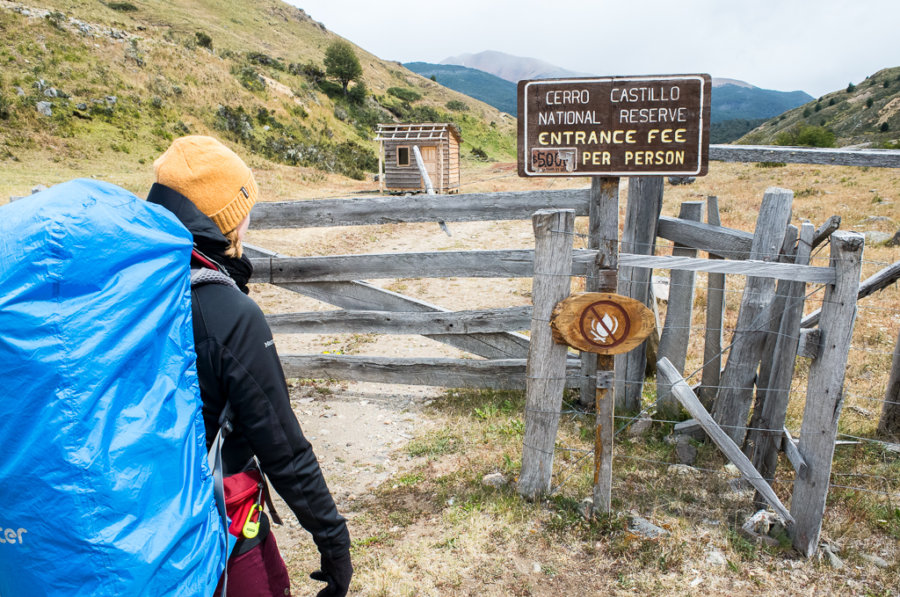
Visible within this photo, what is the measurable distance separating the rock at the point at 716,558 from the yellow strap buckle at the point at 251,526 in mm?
2630

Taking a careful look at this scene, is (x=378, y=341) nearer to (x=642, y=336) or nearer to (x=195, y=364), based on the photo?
(x=642, y=336)

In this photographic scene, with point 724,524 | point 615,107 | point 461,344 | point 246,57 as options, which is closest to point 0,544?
point 615,107

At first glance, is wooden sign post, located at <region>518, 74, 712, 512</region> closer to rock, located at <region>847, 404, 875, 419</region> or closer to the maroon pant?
the maroon pant

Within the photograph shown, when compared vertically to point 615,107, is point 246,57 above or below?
above

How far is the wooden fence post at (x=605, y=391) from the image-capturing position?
3.41 meters

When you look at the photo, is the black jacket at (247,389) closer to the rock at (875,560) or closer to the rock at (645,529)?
the rock at (645,529)

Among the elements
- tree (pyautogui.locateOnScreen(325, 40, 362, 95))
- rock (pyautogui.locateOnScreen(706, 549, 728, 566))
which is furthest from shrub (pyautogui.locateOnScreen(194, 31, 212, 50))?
rock (pyautogui.locateOnScreen(706, 549, 728, 566))

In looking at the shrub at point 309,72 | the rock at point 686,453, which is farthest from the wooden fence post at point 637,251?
the shrub at point 309,72

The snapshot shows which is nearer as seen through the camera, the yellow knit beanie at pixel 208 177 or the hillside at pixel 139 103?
the yellow knit beanie at pixel 208 177

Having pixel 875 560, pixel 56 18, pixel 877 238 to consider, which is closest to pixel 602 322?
pixel 875 560

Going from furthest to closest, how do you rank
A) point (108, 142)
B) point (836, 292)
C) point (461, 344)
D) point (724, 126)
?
point (724, 126) < point (108, 142) < point (461, 344) < point (836, 292)

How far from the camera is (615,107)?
328cm

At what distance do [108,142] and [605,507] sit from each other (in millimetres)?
25352

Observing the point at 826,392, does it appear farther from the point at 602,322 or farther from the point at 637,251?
the point at 637,251
